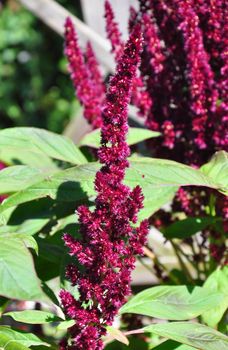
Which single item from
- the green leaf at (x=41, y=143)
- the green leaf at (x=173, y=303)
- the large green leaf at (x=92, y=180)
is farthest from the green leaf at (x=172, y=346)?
the green leaf at (x=41, y=143)

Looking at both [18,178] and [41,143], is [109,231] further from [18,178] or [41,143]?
[41,143]

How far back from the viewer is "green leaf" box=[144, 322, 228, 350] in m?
1.26

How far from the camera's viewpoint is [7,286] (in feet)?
3.75

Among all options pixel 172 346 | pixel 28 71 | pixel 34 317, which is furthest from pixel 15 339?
pixel 28 71

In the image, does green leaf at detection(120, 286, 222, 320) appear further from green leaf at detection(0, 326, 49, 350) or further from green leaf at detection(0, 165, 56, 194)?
green leaf at detection(0, 165, 56, 194)

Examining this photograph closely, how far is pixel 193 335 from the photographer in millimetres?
1306

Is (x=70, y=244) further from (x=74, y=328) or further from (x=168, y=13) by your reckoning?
(x=168, y=13)

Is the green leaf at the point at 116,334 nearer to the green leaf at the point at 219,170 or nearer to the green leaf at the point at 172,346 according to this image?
the green leaf at the point at 172,346

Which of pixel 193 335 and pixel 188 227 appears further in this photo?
pixel 188 227

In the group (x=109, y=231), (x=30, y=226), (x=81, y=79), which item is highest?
(x=81, y=79)

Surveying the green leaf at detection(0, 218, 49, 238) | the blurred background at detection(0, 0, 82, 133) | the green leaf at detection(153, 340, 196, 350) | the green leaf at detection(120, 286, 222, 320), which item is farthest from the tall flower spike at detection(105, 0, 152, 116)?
the blurred background at detection(0, 0, 82, 133)

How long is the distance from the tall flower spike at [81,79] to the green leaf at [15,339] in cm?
65

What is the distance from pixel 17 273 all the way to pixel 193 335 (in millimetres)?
334

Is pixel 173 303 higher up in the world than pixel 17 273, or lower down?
lower down
